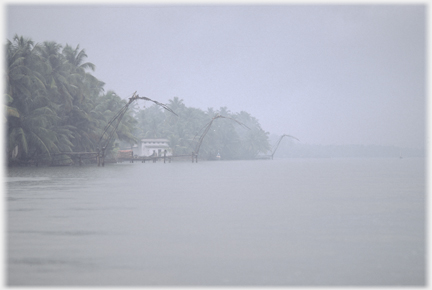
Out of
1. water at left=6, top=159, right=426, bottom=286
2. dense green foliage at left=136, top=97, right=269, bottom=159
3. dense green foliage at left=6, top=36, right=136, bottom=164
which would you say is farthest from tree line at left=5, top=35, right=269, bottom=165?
dense green foliage at left=136, top=97, right=269, bottom=159

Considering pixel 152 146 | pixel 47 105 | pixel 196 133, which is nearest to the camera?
pixel 47 105

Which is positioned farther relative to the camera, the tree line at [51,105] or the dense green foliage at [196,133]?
the dense green foliage at [196,133]

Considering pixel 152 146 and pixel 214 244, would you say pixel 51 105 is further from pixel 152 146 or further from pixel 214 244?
pixel 152 146

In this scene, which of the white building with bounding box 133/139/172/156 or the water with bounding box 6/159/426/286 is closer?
the water with bounding box 6/159/426/286

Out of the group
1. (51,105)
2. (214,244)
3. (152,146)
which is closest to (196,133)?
(152,146)

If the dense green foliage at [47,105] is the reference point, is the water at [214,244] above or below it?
below

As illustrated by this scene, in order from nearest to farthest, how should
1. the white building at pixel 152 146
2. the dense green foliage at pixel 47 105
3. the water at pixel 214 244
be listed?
the water at pixel 214 244 → the dense green foliage at pixel 47 105 → the white building at pixel 152 146

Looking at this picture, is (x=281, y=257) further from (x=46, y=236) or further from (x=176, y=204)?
(x=176, y=204)

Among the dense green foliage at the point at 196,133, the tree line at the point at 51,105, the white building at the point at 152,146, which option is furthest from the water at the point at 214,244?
the white building at the point at 152,146

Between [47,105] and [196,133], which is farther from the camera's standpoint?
[196,133]

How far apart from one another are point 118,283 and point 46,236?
Answer: 2.31 m

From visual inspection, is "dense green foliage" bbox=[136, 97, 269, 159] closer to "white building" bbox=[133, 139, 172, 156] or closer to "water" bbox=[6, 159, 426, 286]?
"white building" bbox=[133, 139, 172, 156]

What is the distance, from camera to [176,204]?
9305mm

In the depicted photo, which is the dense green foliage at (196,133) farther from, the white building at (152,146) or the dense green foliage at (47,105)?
the dense green foliage at (47,105)
